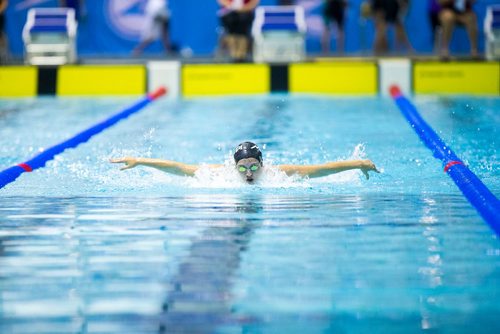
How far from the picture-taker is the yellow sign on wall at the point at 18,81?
12.3 m

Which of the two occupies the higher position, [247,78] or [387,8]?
[387,8]

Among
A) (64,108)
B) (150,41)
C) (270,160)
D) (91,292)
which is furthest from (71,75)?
(91,292)

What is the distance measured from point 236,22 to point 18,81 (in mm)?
2892

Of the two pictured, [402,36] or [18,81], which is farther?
[402,36]

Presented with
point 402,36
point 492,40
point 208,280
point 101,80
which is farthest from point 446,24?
point 208,280

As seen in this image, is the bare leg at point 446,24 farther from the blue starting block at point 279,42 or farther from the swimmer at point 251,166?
the swimmer at point 251,166

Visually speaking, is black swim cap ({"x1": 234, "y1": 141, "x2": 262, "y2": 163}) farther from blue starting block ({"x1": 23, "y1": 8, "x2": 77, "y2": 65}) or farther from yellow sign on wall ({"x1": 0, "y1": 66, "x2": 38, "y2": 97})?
blue starting block ({"x1": 23, "y1": 8, "x2": 77, "y2": 65})

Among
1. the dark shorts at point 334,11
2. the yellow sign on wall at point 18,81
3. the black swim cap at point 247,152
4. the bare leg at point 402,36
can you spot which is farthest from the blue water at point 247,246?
Answer: the bare leg at point 402,36

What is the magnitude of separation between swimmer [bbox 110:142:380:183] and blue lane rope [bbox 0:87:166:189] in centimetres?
76

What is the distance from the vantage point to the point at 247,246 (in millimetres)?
4008

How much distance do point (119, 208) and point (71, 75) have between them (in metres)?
7.85

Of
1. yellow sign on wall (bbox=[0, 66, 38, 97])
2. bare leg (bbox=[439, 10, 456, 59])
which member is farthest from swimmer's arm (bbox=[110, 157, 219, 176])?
bare leg (bbox=[439, 10, 456, 59])

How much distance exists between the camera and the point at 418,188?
18.1 ft

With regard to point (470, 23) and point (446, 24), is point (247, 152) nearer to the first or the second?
point (446, 24)
